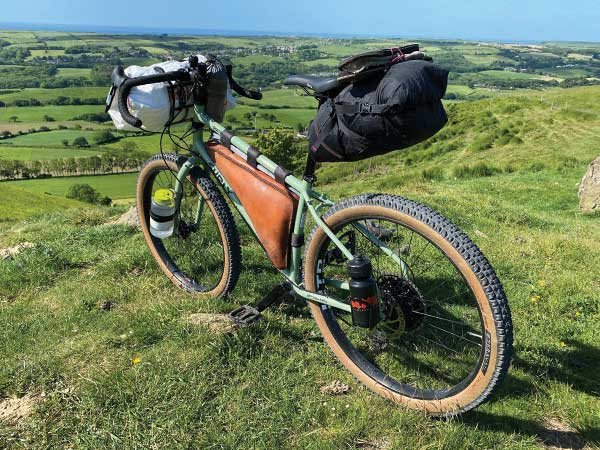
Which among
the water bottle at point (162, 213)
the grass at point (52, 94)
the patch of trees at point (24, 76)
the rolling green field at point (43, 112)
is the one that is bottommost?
the rolling green field at point (43, 112)

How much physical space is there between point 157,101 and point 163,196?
110 centimetres

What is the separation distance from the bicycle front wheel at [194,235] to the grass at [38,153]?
254ft

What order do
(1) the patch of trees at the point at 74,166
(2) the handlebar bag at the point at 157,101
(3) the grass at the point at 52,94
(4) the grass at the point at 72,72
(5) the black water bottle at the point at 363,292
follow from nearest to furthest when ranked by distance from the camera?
(5) the black water bottle at the point at 363,292
(2) the handlebar bag at the point at 157,101
(1) the patch of trees at the point at 74,166
(3) the grass at the point at 52,94
(4) the grass at the point at 72,72

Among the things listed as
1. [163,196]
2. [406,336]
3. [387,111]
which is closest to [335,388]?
[406,336]

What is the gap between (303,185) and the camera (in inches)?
130

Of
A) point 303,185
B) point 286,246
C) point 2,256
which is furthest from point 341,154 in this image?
point 2,256

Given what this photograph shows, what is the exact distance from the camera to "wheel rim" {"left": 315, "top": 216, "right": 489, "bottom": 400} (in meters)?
3.05

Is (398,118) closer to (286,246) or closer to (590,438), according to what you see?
(286,246)

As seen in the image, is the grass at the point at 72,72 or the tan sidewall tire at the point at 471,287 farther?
the grass at the point at 72,72

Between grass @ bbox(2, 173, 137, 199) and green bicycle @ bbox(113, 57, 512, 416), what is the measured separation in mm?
60411

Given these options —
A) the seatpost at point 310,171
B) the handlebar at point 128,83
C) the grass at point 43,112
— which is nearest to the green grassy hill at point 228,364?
the seatpost at point 310,171

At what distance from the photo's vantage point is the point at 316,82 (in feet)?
10.2

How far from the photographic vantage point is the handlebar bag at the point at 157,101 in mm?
3617

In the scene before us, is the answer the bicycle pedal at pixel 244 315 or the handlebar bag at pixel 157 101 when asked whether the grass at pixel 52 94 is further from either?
the bicycle pedal at pixel 244 315
